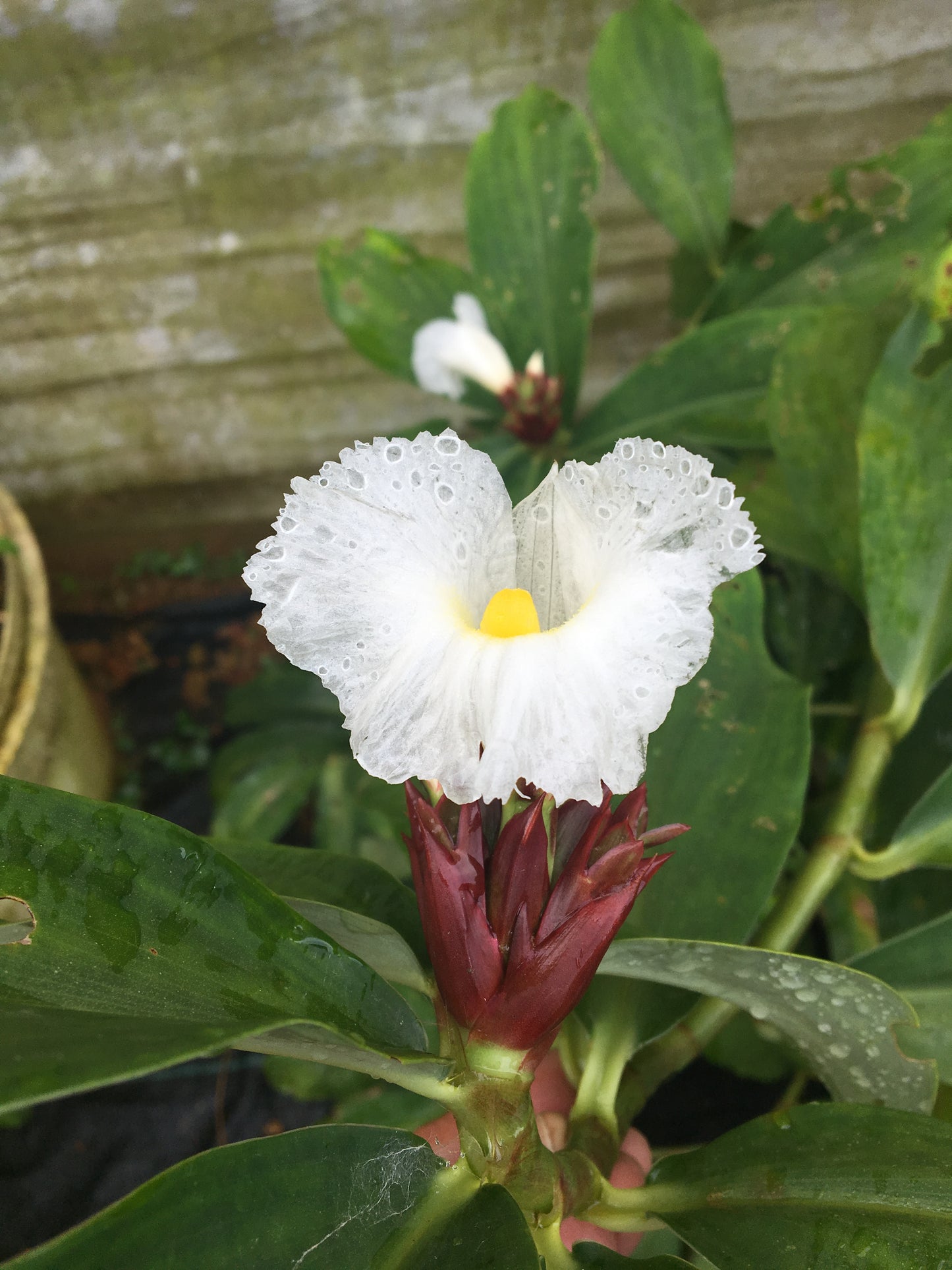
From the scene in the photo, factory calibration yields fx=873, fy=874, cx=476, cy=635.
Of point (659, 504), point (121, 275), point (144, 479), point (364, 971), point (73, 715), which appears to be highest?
point (659, 504)

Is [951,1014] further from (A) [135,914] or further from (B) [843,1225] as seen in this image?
(A) [135,914]

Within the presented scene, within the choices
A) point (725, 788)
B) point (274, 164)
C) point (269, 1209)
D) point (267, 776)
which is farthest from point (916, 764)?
point (274, 164)

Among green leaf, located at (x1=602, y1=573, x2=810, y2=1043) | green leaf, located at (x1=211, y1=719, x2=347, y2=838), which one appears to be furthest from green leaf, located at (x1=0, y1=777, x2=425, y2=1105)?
green leaf, located at (x1=211, y1=719, x2=347, y2=838)

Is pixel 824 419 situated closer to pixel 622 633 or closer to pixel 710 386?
pixel 710 386

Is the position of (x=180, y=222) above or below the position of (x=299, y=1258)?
above

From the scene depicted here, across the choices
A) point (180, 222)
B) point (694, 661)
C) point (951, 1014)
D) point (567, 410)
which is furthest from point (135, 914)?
point (180, 222)

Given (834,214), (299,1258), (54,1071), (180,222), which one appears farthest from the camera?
(180,222)

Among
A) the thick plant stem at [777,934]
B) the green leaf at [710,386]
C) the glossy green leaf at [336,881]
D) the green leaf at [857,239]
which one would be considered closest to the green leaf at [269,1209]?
the glossy green leaf at [336,881]
